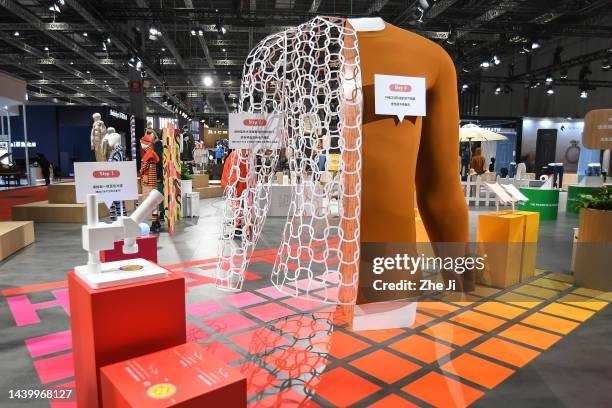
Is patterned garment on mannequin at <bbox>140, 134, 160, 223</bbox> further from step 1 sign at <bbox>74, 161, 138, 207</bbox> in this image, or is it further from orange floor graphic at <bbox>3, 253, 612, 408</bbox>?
step 1 sign at <bbox>74, 161, 138, 207</bbox>

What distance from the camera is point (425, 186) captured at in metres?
1.82

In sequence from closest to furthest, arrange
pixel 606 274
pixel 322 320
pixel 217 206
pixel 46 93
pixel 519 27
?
pixel 322 320 < pixel 606 274 < pixel 217 206 < pixel 519 27 < pixel 46 93

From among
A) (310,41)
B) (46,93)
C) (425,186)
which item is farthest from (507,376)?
(46,93)

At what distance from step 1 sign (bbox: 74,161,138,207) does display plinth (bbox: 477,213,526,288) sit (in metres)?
2.96

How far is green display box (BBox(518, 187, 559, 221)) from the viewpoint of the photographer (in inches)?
301

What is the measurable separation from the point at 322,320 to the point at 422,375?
884 mm

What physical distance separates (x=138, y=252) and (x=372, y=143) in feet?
4.80

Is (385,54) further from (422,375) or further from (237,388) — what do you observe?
(422,375)

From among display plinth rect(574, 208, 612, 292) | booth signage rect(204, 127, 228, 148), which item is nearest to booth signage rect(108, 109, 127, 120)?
booth signage rect(204, 127, 228, 148)

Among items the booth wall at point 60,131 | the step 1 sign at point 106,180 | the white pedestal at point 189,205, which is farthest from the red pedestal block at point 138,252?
the booth wall at point 60,131

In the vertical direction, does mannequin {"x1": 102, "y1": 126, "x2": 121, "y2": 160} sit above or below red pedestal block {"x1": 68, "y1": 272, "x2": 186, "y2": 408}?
above

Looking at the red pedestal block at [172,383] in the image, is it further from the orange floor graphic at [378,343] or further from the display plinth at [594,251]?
the display plinth at [594,251]

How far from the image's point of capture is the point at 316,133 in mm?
1946

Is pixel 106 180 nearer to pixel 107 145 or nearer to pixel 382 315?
pixel 382 315
